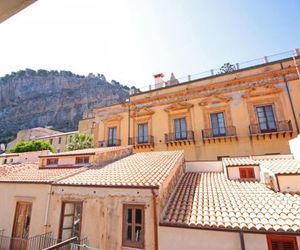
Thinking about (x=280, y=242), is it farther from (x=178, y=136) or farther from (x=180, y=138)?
(x=178, y=136)

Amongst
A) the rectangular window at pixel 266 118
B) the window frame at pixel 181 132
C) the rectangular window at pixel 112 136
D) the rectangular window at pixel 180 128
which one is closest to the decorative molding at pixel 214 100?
the window frame at pixel 181 132

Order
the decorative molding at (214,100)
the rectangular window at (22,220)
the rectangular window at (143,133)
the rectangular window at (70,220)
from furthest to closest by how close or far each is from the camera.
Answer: the rectangular window at (143,133) < the decorative molding at (214,100) < the rectangular window at (22,220) < the rectangular window at (70,220)

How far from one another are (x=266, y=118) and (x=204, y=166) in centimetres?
768

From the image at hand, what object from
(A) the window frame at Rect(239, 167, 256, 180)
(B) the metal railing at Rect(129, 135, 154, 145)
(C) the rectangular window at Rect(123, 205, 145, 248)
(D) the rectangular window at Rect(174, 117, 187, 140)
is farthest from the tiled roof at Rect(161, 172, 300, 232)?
(B) the metal railing at Rect(129, 135, 154, 145)

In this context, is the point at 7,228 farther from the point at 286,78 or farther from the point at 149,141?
the point at 286,78

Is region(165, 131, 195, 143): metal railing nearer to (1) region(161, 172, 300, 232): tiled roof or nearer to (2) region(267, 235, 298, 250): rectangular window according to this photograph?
(1) region(161, 172, 300, 232): tiled roof

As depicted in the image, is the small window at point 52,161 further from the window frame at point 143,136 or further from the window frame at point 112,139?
the window frame at point 143,136

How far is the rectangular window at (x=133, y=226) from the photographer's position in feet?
26.3

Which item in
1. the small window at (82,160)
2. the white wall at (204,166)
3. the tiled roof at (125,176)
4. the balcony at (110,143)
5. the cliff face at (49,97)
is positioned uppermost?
the cliff face at (49,97)

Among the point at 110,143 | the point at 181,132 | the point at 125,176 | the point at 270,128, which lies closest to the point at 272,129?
the point at 270,128

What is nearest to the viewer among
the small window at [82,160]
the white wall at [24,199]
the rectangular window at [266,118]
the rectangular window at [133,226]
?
the rectangular window at [133,226]

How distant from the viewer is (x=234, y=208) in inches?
308

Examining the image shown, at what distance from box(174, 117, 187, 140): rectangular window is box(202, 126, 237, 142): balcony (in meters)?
1.98

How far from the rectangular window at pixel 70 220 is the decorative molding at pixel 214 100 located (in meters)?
14.2
